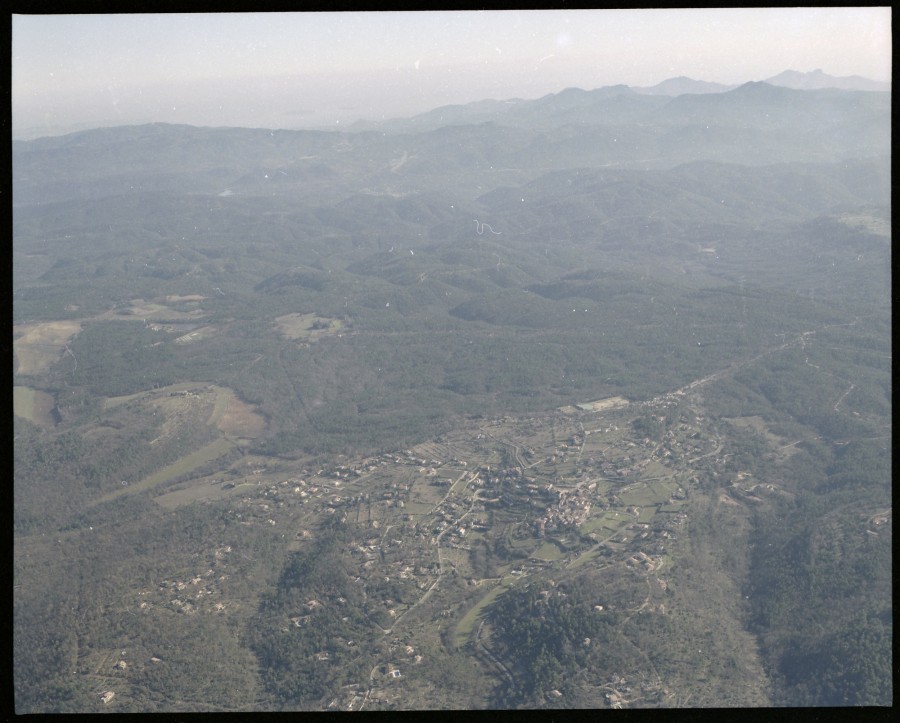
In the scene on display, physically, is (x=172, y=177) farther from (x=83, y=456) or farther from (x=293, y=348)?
(x=83, y=456)

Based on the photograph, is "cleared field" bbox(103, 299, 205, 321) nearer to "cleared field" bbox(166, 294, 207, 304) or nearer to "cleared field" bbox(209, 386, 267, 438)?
"cleared field" bbox(166, 294, 207, 304)

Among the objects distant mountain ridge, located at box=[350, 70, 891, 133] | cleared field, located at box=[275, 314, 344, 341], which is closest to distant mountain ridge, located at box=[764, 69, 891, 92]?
distant mountain ridge, located at box=[350, 70, 891, 133]

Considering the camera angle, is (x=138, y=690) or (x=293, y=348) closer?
(x=138, y=690)

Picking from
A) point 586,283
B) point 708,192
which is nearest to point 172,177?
point 708,192

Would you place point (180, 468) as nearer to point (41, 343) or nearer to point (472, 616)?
point (472, 616)

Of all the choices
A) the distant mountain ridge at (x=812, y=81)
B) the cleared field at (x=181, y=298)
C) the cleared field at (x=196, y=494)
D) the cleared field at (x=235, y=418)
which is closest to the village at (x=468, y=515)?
the cleared field at (x=196, y=494)

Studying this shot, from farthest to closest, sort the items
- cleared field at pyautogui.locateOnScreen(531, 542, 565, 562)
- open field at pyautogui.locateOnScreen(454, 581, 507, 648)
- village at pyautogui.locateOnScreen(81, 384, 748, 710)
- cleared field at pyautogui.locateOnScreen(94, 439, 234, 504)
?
cleared field at pyautogui.locateOnScreen(94, 439, 234, 504) → cleared field at pyautogui.locateOnScreen(531, 542, 565, 562) → village at pyautogui.locateOnScreen(81, 384, 748, 710) → open field at pyautogui.locateOnScreen(454, 581, 507, 648)
